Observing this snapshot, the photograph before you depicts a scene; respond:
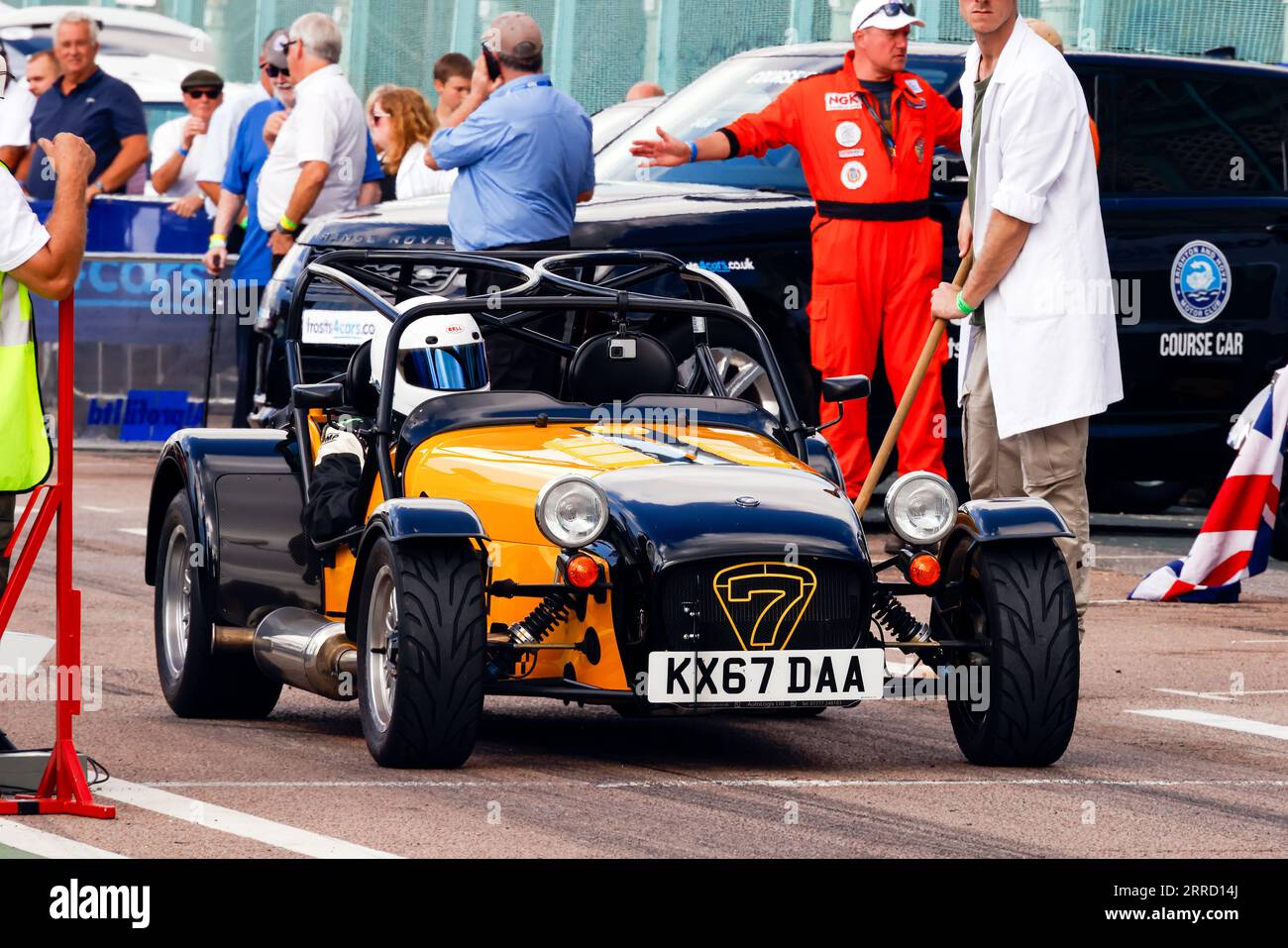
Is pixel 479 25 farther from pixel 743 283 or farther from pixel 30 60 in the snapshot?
pixel 743 283

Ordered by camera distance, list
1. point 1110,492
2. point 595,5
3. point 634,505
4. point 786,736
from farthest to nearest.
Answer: point 595,5 → point 1110,492 → point 786,736 → point 634,505

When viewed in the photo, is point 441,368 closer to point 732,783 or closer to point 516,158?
point 732,783

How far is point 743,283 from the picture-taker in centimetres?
1228

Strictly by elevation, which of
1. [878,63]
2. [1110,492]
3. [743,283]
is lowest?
[1110,492]

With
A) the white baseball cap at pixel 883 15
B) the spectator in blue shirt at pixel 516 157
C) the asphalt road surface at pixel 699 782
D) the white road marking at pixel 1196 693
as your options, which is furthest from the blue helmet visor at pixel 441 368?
the white baseball cap at pixel 883 15

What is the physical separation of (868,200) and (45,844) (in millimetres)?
6311

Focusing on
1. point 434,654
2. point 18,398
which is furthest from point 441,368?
point 18,398

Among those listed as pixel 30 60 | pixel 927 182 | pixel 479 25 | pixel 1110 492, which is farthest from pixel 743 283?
pixel 479 25

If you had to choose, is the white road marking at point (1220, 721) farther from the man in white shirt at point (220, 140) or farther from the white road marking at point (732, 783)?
the man in white shirt at point (220, 140)

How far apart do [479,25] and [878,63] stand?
48.4 ft

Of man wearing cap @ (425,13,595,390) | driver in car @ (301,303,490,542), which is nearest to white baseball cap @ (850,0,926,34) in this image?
man wearing cap @ (425,13,595,390)

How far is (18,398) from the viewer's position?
6.57 meters

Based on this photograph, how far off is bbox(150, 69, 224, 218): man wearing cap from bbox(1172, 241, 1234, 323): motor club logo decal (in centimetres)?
675
